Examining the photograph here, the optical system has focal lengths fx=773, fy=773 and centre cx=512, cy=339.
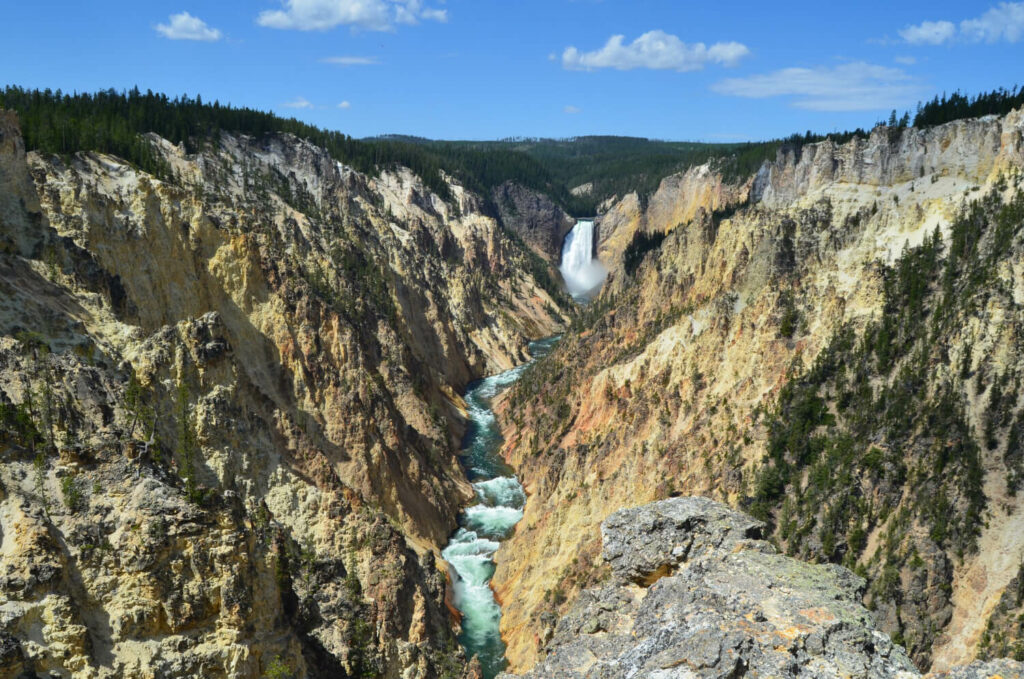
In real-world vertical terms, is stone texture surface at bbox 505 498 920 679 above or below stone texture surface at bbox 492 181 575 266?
below

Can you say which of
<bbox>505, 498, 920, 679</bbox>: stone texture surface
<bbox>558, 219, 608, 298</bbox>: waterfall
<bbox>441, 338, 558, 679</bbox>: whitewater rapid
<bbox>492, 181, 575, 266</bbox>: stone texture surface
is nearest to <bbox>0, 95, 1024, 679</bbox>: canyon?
<bbox>505, 498, 920, 679</bbox>: stone texture surface

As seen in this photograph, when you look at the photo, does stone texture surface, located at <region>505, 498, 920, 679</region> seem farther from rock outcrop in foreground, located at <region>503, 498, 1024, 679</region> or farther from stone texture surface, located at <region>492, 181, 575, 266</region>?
stone texture surface, located at <region>492, 181, 575, 266</region>

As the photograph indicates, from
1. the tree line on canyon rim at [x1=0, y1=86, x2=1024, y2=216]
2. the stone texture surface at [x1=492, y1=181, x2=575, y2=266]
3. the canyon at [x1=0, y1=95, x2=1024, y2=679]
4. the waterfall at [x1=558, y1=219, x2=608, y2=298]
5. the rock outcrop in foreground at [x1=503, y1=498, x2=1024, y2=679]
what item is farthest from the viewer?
the stone texture surface at [x1=492, y1=181, x2=575, y2=266]

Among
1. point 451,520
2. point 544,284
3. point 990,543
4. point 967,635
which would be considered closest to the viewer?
point 967,635

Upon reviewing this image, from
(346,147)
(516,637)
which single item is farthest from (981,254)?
(346,147)

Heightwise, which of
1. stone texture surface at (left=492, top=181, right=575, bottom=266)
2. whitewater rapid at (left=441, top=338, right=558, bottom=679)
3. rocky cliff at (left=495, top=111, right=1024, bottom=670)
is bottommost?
whitewater rapid at (left=441, top=338, right=558, bottom=679)

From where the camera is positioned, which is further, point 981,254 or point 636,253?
point 636,253

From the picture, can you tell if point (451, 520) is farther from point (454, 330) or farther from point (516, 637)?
point (454, 330)
